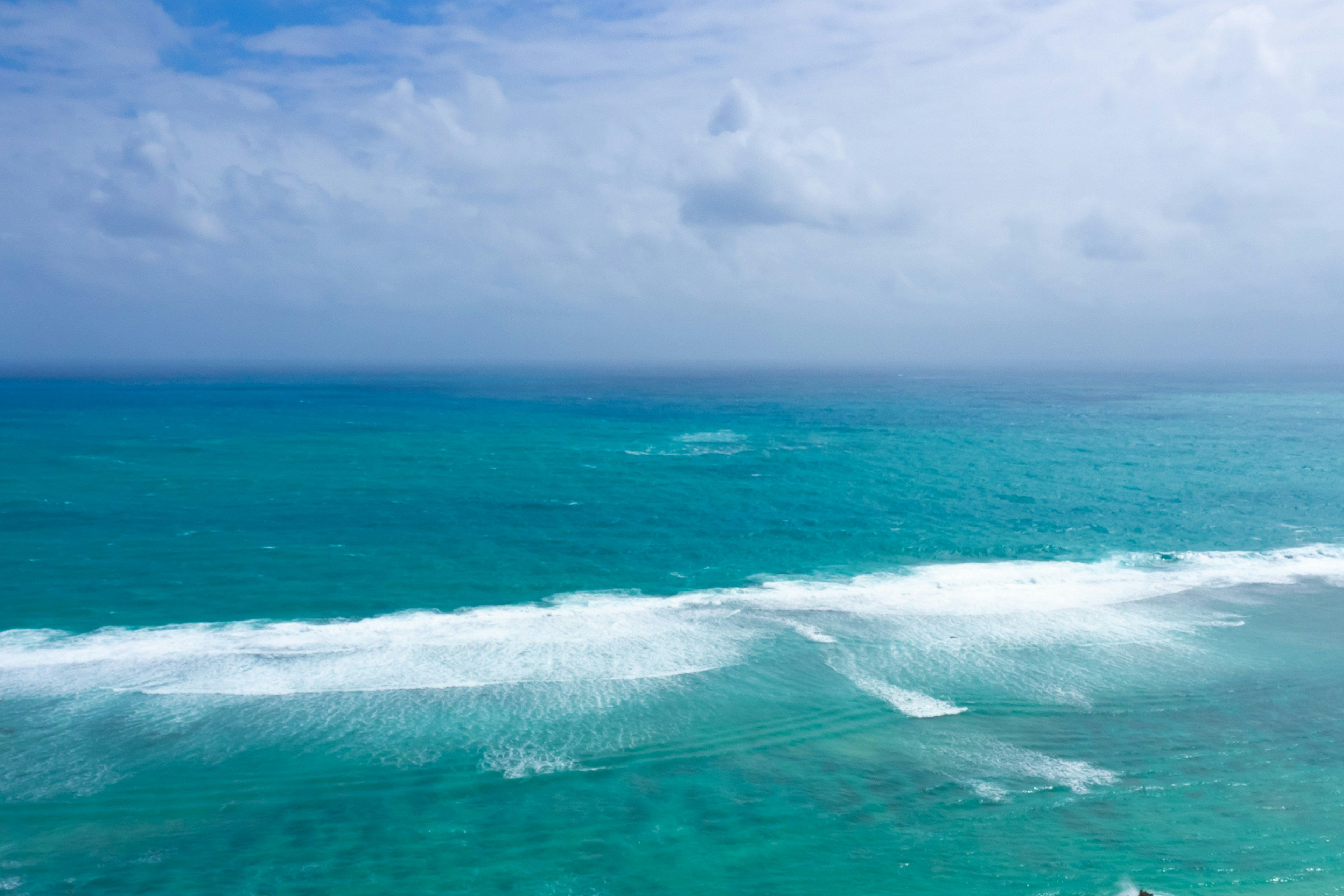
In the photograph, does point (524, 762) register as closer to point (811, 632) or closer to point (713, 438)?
point (811, 632)

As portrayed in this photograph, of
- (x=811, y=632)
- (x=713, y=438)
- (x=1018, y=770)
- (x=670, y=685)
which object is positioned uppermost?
(x=713, y=438)

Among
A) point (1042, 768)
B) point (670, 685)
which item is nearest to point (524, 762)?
point (670, 685)

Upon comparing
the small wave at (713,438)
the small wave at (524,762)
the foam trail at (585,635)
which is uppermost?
the small wave at (713,438)

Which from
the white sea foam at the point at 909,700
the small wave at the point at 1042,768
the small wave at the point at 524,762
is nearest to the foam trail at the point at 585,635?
the white sea foam at the point at 909,700

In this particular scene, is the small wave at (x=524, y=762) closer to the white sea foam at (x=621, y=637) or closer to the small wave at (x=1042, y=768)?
the white sea foam at (x=621, y=637)

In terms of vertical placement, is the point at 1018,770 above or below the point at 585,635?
below

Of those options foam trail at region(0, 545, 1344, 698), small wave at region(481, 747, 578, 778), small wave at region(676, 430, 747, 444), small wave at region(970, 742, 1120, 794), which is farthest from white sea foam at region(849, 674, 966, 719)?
small wave at region(676, 430, 747, 444)

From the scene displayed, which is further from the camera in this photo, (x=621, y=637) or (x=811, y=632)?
(x=811, y=632)

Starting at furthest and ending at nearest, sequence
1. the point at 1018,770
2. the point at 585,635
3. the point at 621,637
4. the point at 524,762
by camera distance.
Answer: the point at 585,635
the point at 621,637
the point at 524,762
the point at 1018,770

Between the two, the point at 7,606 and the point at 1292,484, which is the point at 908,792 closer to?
the point at 7,606
